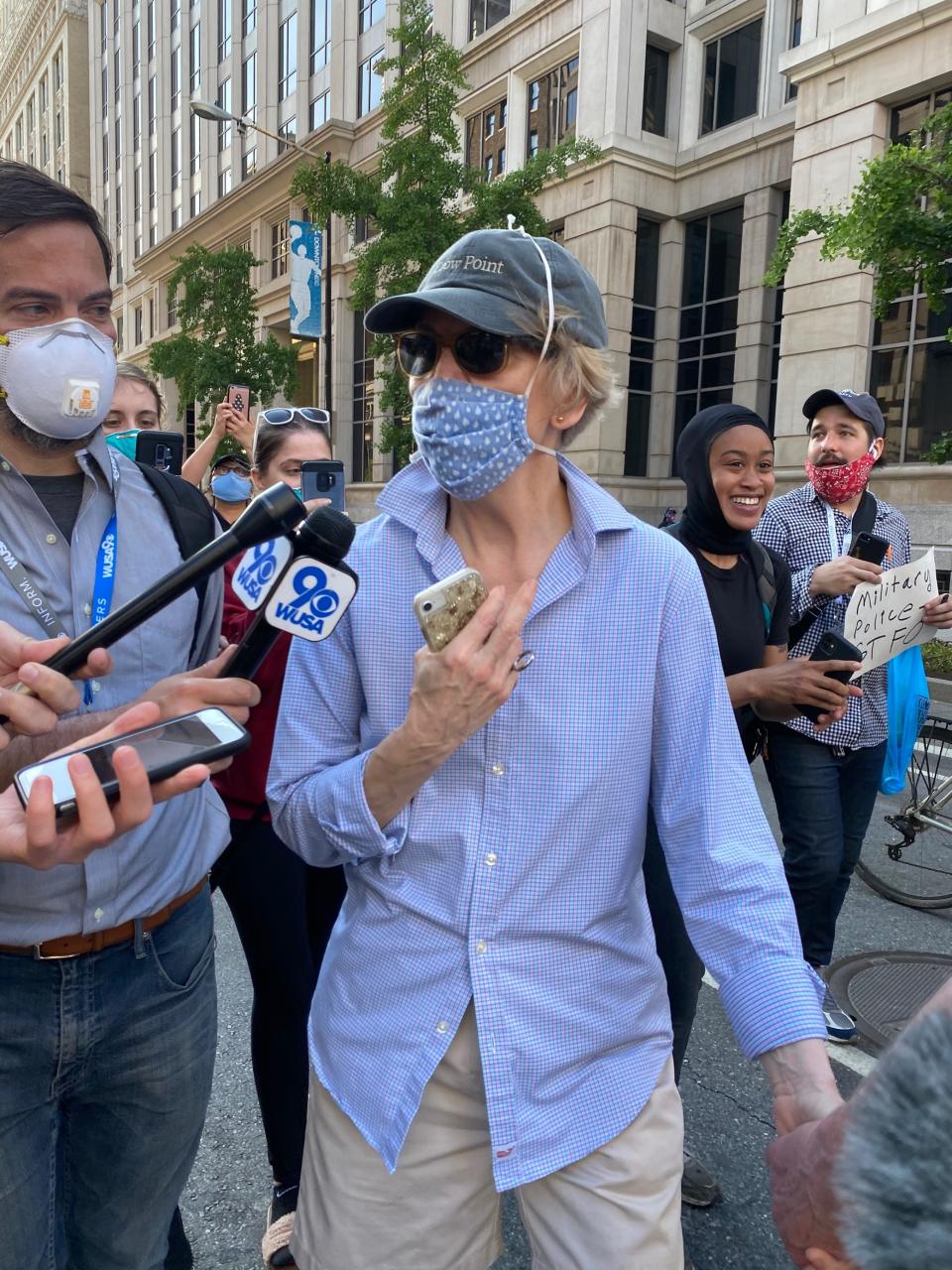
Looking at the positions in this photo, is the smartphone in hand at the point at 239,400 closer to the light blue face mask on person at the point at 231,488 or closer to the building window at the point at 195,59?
the light blue face mask on person at the point at 231,488

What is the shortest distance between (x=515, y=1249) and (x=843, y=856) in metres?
1.92

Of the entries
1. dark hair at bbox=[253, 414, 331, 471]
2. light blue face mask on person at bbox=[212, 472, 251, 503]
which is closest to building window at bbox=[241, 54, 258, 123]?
light blue face mask on person at bbox=[212, 472, 251, 503]

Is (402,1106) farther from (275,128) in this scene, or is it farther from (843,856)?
(275,128)

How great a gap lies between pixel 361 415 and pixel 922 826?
26.5m

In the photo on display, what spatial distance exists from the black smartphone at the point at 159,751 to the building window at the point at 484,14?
27324 mm

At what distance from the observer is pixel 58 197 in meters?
1.63

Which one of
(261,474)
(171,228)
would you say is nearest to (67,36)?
(171,228)

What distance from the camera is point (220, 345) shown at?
24.3 metres

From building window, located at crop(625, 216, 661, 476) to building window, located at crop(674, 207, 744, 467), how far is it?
73cm

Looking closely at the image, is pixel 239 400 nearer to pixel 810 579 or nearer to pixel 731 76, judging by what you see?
pixel 810 579

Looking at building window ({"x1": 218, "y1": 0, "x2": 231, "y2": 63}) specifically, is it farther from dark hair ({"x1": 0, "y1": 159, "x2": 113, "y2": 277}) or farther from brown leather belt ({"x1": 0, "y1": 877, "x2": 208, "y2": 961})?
brown leather belt ({"x1": 0, "y1": 877, "x2": 208, "y2": 961})

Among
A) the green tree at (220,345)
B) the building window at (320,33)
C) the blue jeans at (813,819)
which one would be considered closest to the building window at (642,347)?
the green tree at (220,345)

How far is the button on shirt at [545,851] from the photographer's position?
1438 millimetres

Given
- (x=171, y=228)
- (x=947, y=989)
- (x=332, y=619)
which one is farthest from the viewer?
(x=171, y=228)
